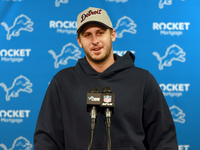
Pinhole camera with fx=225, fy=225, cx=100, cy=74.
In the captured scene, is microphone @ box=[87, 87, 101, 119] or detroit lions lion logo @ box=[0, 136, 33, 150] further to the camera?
detroit lions lion logo @ box=[0, 136, 33, 150]

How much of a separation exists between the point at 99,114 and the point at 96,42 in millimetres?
333

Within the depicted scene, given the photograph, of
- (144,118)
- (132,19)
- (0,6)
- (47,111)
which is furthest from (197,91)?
(0,6)

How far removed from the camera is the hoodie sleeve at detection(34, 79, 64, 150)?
3.23 ft

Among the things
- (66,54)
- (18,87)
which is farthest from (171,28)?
(18,87)

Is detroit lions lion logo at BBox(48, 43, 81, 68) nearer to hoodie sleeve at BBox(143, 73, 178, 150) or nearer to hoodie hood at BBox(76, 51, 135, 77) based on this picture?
hoodie hood at BBox(76, 51, 135, 77)

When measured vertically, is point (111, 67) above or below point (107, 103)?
above

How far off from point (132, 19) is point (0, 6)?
132 centimetres

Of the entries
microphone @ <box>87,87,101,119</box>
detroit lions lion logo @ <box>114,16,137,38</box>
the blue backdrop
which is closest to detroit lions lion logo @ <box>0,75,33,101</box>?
the blue backdrop

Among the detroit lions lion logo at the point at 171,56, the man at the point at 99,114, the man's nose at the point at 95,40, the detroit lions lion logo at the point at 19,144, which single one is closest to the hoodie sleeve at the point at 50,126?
the man at the point at 99,114

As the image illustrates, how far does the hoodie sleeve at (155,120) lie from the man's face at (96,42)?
25 centimetres

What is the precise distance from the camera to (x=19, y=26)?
2230mm

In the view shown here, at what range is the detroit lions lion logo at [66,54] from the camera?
7.30 ft

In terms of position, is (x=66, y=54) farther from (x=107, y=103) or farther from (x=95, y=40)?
(x=107, y=103)

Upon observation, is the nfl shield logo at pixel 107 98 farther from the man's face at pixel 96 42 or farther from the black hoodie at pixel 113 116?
the man's face at pixel 96 42
